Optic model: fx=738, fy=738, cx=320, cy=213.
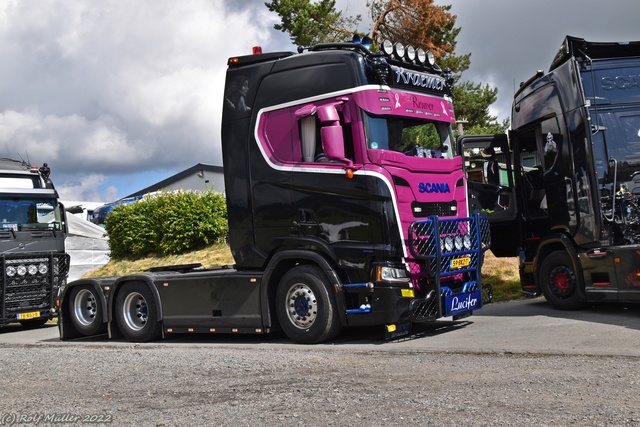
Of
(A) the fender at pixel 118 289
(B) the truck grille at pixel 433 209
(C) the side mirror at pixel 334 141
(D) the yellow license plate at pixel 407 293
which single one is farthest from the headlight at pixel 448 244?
(A) the fender at pixel 118 289

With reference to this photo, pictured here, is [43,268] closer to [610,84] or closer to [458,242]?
[458,242]

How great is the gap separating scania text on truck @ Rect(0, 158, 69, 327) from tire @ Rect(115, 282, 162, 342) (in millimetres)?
4160

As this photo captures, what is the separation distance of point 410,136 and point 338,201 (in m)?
1.33

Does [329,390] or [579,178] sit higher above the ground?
[579,178]

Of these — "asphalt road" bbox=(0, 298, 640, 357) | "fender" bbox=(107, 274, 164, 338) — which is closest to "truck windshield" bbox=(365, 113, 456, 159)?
"asphalt road" bbox=(0, 298, 640, 357)

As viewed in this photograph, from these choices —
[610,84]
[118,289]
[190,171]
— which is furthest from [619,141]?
[190,171]

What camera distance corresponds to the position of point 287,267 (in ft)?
31.9

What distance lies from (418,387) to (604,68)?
6.35 metres

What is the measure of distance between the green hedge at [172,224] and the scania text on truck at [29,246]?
5877 millimetres

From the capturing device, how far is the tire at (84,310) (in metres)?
11.7

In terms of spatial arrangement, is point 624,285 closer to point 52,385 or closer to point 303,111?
point 303,111

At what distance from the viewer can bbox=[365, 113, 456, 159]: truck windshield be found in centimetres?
894

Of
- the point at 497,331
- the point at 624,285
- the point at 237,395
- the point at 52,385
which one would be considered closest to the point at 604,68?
the point at 624,285

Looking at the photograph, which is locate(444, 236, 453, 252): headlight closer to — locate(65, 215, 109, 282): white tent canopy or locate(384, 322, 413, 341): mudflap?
locate(384, 322, 413, 341): mudflap
